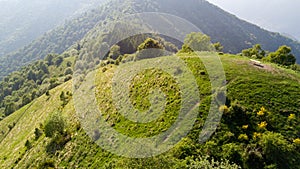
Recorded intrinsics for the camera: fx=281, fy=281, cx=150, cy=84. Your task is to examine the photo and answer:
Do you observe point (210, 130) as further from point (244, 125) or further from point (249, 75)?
point (249, 75)

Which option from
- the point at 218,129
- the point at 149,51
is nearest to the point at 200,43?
the point at 149,51

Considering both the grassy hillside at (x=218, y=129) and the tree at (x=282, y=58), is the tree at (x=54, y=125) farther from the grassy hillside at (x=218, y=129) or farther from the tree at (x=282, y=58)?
the tree at (x=282, y=58)

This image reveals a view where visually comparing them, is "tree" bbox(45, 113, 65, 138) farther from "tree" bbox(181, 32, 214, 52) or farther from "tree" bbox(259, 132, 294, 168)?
"tree" bbox(181, 32, 214, 52)

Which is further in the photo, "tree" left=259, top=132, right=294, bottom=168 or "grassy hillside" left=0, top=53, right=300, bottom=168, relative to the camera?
→ "grassy hillside" left=0, top=53, right=300, bottom=168

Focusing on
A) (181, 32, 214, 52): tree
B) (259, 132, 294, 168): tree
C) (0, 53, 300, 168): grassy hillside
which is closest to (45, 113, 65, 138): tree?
(0, 53, 300, 168): grassy hillside

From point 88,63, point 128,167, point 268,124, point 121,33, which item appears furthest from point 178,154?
point 121,33

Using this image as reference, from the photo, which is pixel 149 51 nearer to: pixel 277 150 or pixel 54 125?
pixel 54 125
